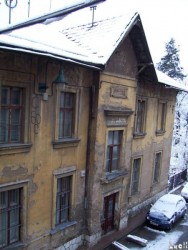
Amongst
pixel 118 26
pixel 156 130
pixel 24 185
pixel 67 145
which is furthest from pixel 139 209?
pixel 118 26

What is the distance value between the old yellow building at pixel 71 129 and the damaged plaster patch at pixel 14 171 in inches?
1.3

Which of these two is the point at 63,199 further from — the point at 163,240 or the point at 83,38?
the point at 83,38

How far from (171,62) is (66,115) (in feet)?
125

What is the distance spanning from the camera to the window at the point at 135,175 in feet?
51.7

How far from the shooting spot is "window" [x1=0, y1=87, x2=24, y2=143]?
8578mm

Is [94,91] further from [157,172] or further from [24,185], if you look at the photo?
[157,172]

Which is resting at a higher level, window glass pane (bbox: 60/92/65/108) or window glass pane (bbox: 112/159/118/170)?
window glass pane (bbox: 60/92/65/108)

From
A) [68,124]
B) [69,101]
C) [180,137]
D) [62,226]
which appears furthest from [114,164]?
[180,137]

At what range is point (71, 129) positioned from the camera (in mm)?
10930

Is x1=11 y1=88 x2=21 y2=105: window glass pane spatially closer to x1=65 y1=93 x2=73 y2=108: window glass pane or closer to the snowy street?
x1=65 y1=93 x2=73 y2=108: window glass pane

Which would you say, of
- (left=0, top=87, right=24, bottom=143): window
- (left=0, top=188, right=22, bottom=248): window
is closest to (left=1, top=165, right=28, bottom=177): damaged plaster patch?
(left=0, top=188, right=22, bottom=248): window

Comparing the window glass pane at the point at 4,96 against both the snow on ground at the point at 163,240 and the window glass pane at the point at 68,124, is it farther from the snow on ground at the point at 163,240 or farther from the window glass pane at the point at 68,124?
the snow on ground at the point at 163,240

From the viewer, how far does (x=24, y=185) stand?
9297 mm

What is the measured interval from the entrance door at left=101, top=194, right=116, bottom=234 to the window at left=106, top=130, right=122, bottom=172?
149 cm
